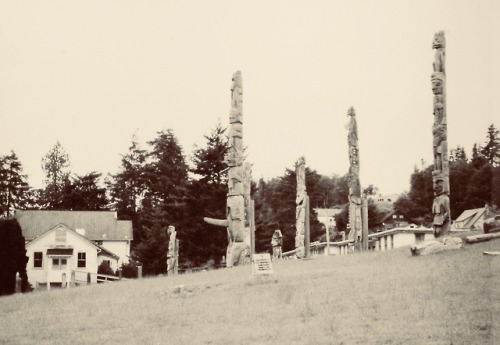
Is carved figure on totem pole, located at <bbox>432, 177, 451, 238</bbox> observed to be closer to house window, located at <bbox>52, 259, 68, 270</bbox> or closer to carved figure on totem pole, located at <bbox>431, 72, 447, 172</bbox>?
carved figure on totem pole, located at <bbox>431, 72, 447, 172</bbox>

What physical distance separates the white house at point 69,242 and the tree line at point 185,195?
104 inches

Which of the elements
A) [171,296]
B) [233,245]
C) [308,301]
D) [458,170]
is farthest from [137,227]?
[308,301]

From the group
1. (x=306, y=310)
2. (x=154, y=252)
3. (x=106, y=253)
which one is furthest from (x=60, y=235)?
(x=306, y=310)

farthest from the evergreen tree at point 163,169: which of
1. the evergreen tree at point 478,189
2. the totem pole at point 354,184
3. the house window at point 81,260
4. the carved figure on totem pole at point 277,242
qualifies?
the totem pole at point 354,184

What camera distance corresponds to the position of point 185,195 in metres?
50.9

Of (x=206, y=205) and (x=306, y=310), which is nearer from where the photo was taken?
(x=306, y=310)

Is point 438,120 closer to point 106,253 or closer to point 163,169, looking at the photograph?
point 106,253

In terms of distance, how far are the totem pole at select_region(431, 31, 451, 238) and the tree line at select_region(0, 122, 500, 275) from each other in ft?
61.4

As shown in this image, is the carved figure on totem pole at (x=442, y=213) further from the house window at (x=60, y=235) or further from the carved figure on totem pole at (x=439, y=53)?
the house window at (x=60, y=235)

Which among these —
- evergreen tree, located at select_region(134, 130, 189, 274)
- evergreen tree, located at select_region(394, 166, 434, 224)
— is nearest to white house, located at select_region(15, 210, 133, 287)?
evergreen tree, located at select_region(134, 130, 189, 274)

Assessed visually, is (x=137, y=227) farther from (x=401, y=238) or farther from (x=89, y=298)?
(x=89, y=298)

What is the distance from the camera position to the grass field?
10.6m

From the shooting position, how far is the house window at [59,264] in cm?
5688

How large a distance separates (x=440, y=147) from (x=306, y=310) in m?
11.9
